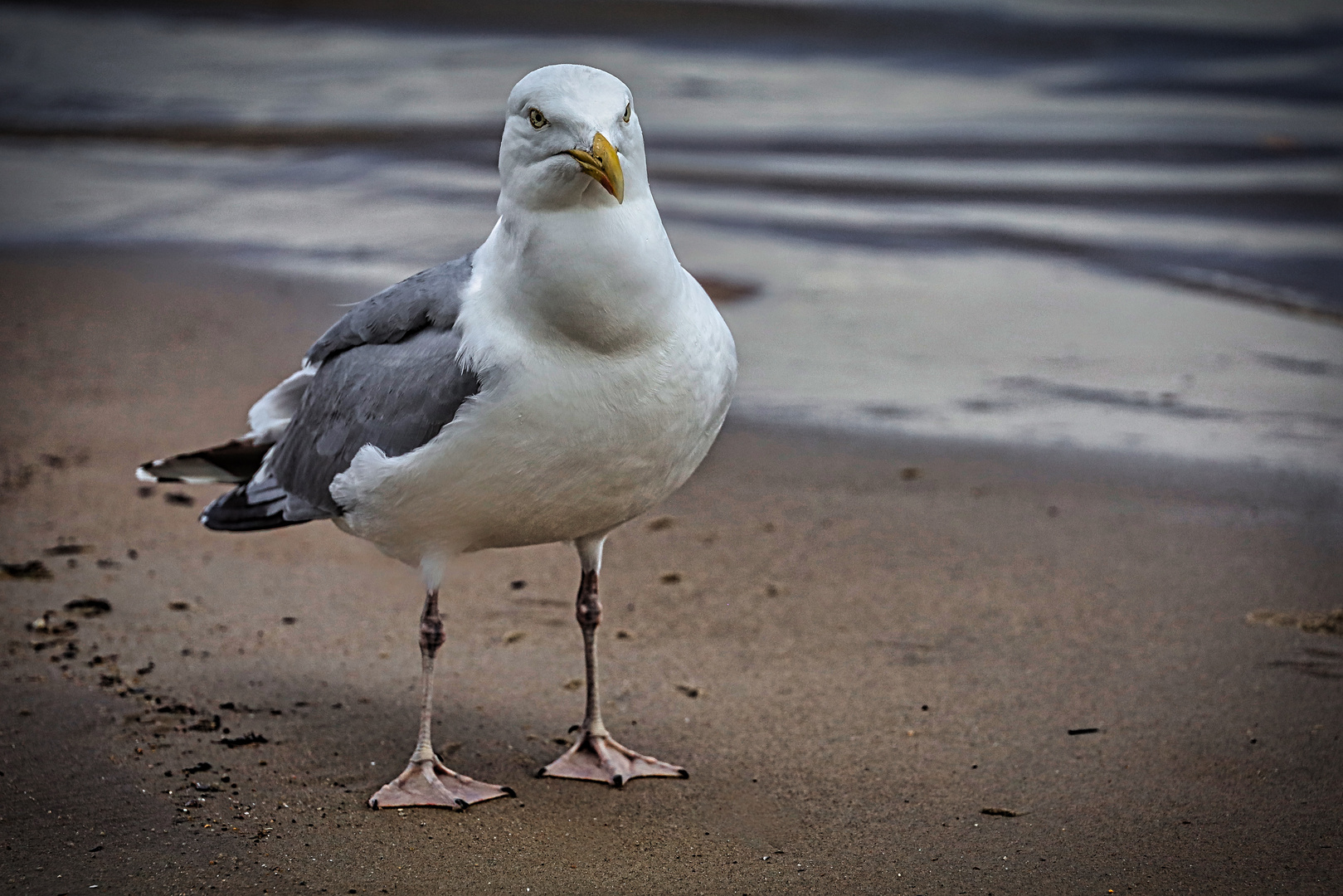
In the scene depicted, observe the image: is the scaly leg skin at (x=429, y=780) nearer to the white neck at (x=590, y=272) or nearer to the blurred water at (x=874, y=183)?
the white neck at (x=590, y=272)

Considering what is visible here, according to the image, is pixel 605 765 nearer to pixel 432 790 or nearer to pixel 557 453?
pixel 432 790

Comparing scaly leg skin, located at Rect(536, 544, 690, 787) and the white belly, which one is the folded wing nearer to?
the white belly

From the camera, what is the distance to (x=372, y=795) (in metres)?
4.11

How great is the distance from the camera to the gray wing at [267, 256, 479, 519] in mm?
3885

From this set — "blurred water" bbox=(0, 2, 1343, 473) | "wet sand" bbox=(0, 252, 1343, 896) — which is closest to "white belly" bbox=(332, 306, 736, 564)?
"wet sand" bbox=(0, 252, 1343, 896)

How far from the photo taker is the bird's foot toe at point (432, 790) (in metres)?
4.07

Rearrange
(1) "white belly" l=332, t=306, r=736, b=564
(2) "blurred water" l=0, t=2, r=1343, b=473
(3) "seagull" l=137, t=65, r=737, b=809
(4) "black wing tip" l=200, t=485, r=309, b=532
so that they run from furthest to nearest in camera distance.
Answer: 1. (2) "blurred water" l=0, t=2, r=1343, b=473
2. (4) "black wing tip" l=200, t=485, r=309, b=532
3. (1) "white belly" l=332, t=306, r=736, b=564
4. (3) "seagull" l=137, t=65, r=737, b=809

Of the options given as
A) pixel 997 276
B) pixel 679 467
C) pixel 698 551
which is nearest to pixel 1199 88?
pixel 997 276

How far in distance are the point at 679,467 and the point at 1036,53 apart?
19.6 meters

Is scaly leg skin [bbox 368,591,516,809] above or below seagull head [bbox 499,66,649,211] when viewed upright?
below

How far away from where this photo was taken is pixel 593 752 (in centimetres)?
439

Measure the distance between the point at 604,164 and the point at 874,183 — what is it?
33.4ft

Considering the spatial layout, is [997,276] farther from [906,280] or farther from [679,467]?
[679,467]

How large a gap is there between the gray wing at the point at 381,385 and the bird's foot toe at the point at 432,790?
797 mm
